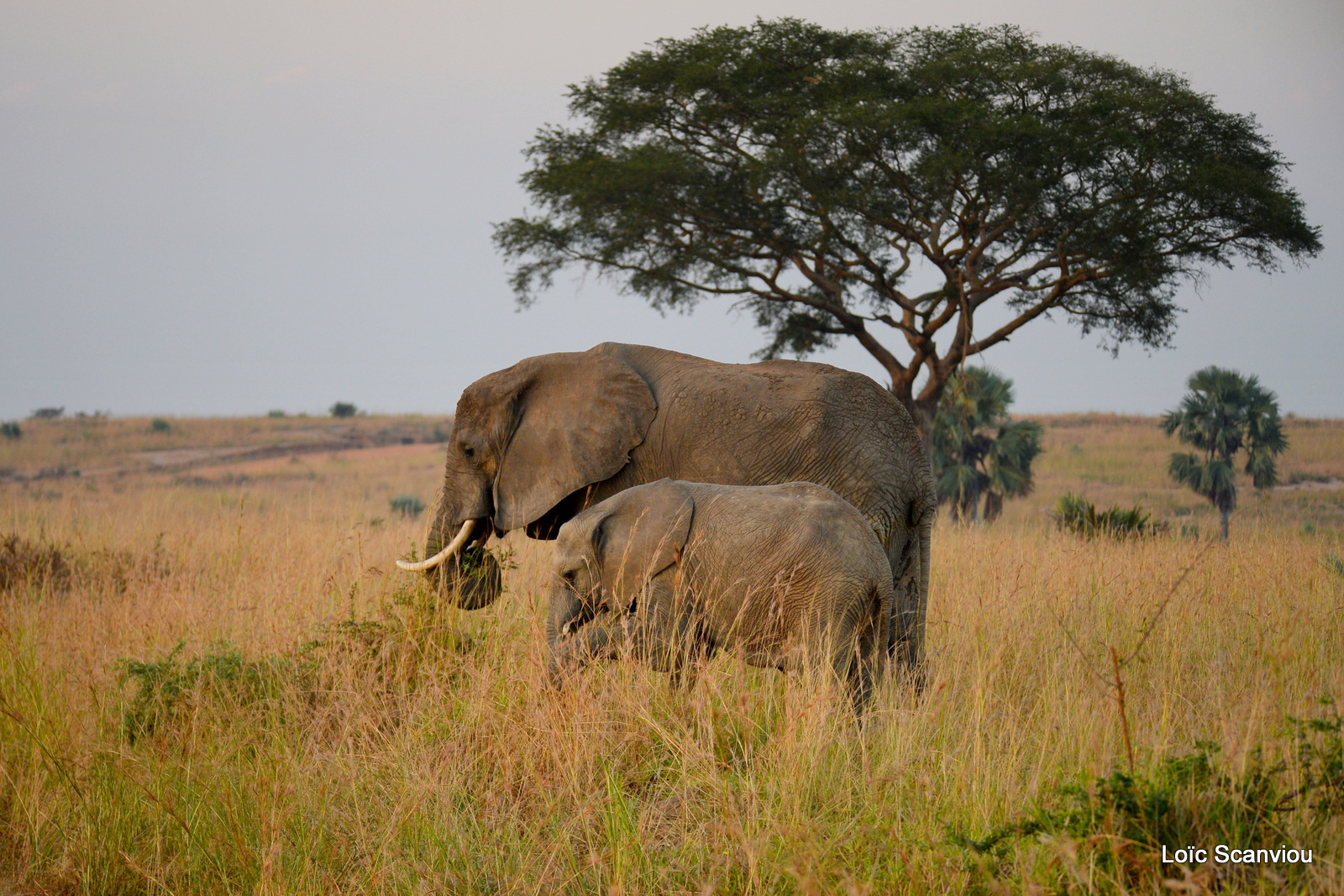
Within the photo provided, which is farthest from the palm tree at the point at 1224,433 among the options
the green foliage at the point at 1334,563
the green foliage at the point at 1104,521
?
the green foliage at the point at 1334,563

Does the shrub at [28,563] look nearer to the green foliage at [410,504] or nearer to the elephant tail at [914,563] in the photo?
the elephant tail at [914,563]

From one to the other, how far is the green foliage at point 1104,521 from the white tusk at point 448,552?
7.75 metres

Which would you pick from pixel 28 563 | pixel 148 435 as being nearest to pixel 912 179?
pixel 28 563

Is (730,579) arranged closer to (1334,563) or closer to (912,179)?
(1334,563)

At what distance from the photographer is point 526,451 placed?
7.07m

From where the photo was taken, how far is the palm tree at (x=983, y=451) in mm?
24188

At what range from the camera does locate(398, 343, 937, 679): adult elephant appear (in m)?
6.35

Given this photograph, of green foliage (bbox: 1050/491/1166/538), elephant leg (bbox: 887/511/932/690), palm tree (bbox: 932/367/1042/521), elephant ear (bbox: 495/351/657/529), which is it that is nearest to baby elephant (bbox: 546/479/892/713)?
elephant leg (bbox: 887/511/932/690)

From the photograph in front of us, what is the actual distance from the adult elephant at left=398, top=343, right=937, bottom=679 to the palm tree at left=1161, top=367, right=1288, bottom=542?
2219 cm

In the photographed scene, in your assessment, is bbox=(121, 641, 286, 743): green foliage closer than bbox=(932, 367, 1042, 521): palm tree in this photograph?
Yes

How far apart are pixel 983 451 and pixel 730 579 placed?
2219 cm

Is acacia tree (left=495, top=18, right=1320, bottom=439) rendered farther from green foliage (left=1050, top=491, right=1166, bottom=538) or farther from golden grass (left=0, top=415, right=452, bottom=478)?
golden grass (left=0, top=415, right=452, bottom=478)

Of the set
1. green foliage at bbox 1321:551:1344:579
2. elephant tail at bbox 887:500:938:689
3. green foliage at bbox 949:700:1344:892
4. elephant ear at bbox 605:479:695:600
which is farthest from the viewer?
green foliage at bbox 1321:551:1344:579

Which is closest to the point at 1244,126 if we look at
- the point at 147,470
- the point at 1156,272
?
the point at 1156,272
